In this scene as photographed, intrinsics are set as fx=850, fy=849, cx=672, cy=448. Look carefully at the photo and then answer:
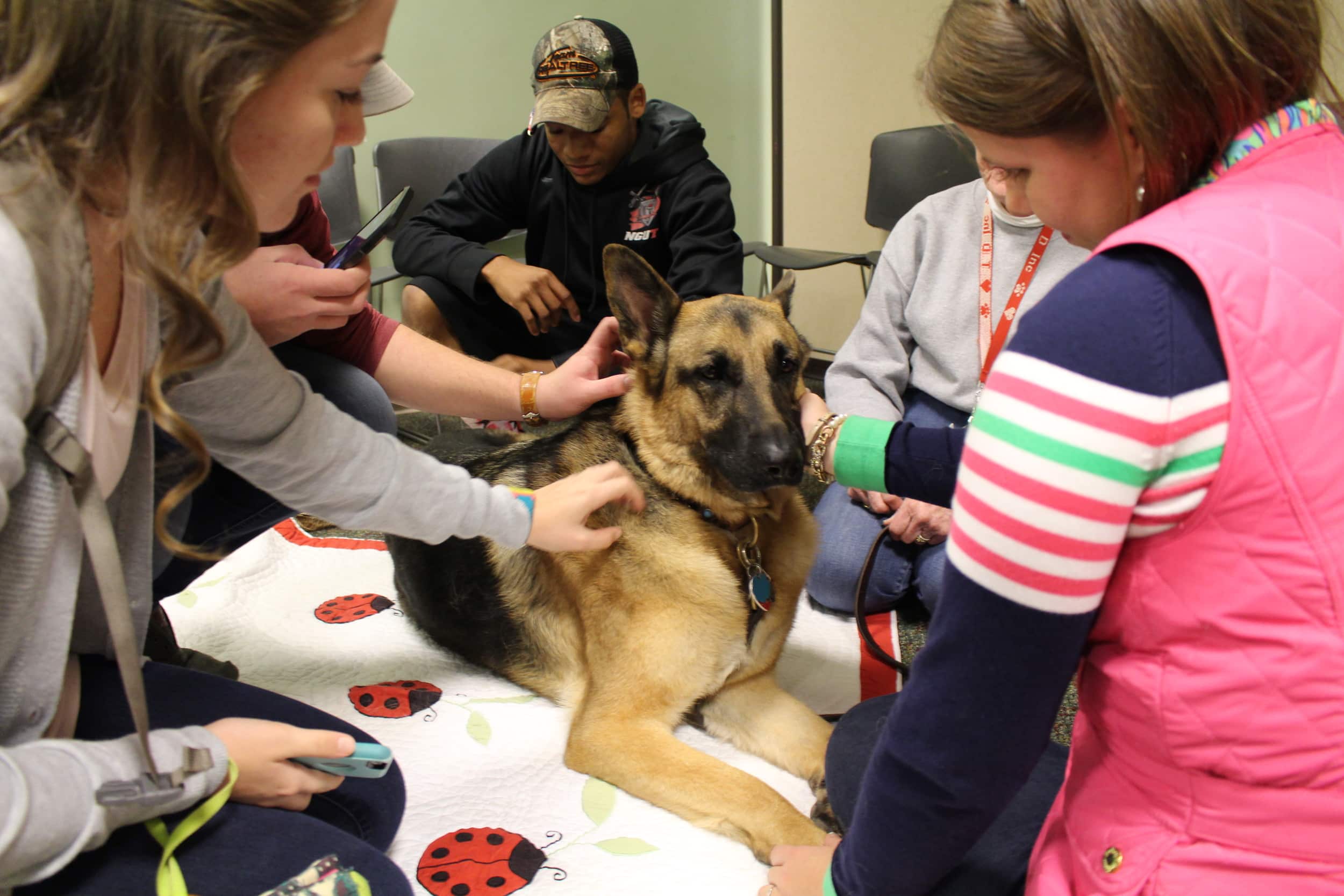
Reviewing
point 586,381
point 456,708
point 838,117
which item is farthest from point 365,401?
point 838,117

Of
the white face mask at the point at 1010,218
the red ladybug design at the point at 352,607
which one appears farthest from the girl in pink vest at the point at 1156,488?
the red ladybug design at the point at 352,607

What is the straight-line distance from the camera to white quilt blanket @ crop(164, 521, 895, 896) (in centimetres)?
171

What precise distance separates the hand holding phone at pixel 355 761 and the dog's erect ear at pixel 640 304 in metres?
1.11

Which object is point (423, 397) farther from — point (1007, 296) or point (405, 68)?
point (405, 68)

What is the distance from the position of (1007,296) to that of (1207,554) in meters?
1.85

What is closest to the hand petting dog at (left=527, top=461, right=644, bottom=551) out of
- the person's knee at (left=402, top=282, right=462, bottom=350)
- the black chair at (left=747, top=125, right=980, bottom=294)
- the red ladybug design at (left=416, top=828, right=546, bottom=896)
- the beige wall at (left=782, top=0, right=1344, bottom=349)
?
the red ladybug design at (left=416, top=828, right=546, bottom=896)

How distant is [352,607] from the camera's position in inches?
107

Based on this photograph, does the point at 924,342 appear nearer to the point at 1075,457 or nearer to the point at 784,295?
the point at 784,295

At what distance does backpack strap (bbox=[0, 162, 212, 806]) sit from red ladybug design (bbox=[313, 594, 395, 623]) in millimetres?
1663

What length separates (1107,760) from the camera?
96cm

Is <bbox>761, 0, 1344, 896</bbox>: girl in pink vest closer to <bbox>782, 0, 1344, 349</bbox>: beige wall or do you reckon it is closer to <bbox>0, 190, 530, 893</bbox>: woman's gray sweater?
<bbox>0, 190, 530, 893</bbox>: woman's gray sweater

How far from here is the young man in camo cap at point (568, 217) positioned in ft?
10.8

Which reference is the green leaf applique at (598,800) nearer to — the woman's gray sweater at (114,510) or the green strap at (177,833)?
the woman's gray sweater at (114,510)

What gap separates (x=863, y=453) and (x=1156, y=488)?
0.86m
